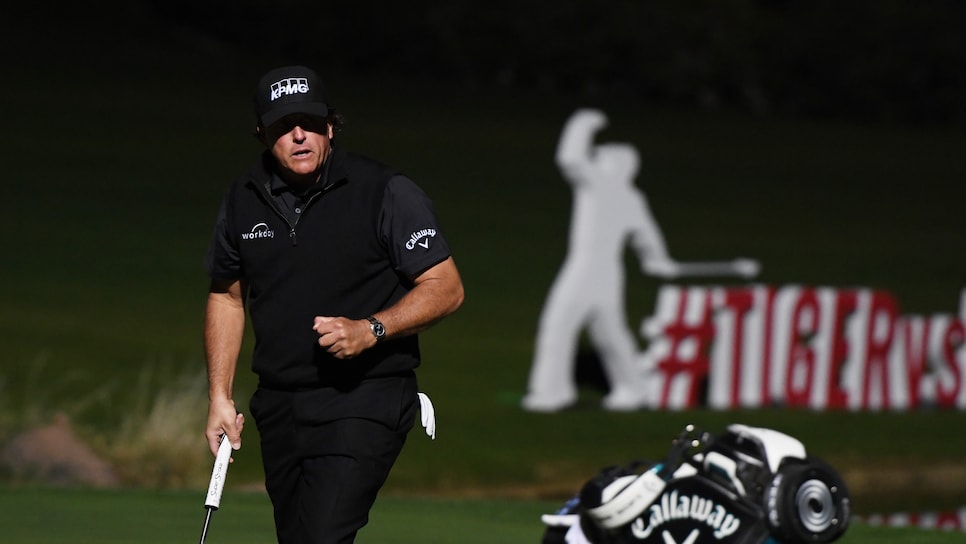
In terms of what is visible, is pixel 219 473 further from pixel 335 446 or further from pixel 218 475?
pixel 335 446

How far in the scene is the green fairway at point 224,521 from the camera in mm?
9898

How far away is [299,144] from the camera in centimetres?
631

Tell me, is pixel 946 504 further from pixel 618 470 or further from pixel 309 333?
pixel 309 333

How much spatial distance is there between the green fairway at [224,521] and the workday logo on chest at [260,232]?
3424 millimetres

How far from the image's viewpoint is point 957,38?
47.3 meters

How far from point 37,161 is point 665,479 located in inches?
1091

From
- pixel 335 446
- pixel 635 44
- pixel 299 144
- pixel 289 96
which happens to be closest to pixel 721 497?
pixel 335 446

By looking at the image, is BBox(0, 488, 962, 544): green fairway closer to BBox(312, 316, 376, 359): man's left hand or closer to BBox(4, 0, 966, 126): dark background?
BBox(312, 316, 376, 359): man's left hand

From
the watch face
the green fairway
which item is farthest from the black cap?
the green fairway

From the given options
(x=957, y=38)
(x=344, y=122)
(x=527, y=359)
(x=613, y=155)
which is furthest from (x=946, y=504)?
(x=957, y=38)

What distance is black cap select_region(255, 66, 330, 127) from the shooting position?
20.5 ft

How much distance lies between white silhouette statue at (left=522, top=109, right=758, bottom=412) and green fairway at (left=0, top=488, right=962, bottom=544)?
5.10 m

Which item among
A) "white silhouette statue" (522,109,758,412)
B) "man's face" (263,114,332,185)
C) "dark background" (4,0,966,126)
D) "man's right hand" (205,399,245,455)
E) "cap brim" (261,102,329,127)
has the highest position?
"dark background" (4,0,966,126)

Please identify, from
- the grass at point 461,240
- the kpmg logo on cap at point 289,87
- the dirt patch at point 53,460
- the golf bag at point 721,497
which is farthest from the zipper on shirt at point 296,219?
the dirt patch at point 53,460
